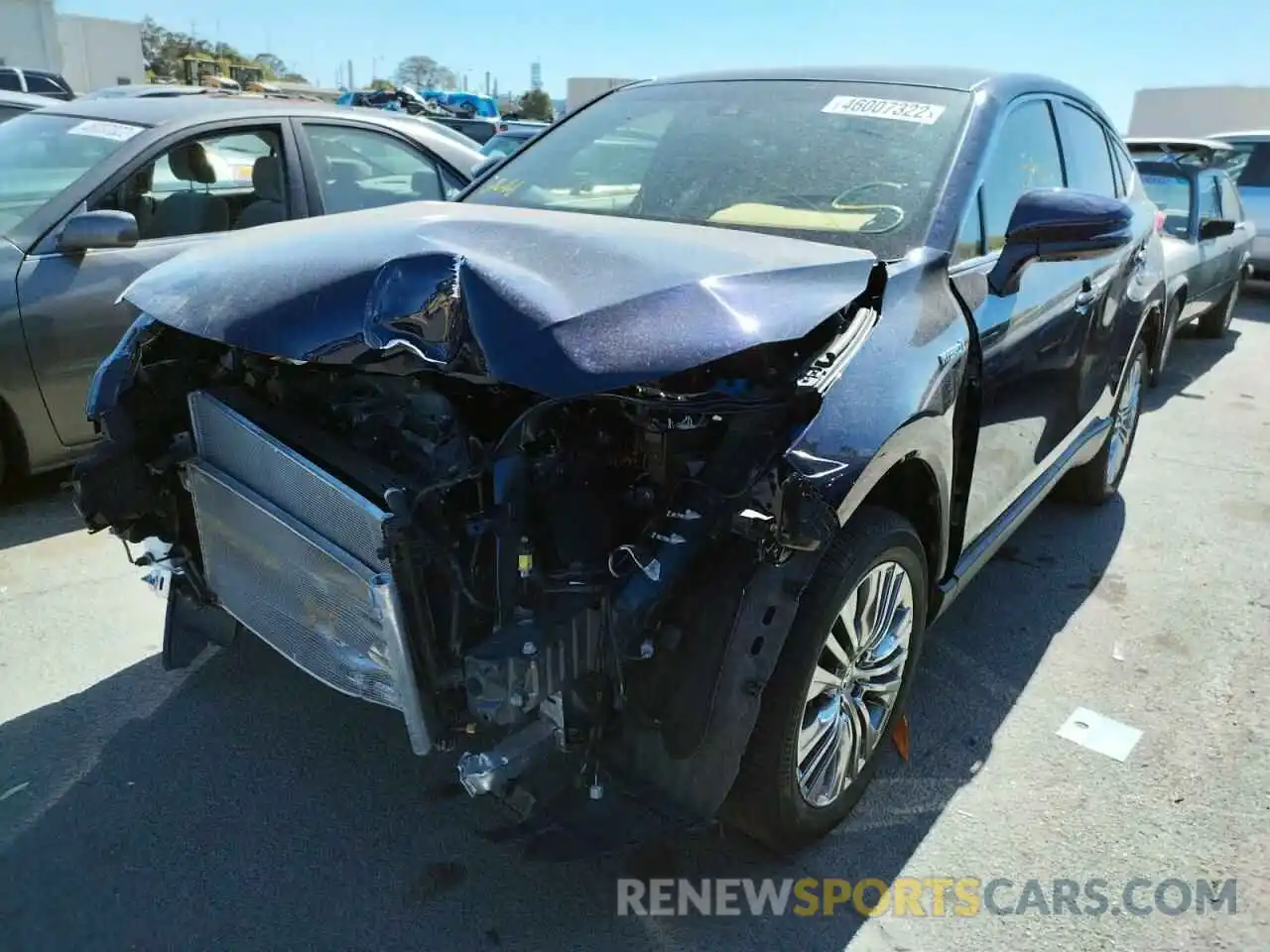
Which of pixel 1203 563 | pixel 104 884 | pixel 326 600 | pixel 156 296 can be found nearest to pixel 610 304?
pixel 326 600

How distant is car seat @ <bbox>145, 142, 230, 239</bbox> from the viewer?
455 cm

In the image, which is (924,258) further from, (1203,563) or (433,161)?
(433,161)

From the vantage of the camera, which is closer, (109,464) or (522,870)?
(522,870)

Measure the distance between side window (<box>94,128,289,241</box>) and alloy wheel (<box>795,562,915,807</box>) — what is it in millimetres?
3679

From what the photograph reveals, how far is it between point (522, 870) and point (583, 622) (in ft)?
2.75

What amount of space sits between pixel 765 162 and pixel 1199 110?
1491 inches

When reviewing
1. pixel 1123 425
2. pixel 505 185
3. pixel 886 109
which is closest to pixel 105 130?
pixel 505 185

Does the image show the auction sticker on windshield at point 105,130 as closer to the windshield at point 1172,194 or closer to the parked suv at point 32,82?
the windshield at point 1172,194

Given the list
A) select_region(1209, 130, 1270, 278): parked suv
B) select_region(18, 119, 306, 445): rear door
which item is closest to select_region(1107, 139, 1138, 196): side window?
select_region(18, 119, 306, 445): rear door

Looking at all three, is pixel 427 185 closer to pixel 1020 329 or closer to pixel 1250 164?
pixel 1020 329

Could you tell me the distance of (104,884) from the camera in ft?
7.47

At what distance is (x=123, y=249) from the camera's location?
4203 mm

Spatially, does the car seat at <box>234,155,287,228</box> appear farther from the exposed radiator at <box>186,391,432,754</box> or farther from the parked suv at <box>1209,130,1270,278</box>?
the parked suv at <box>1209,130,1270,278</box>

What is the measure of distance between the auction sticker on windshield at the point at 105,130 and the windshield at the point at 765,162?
6.80 feet
